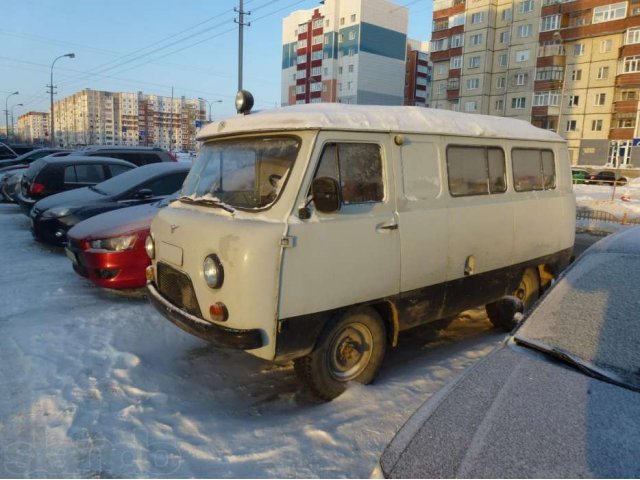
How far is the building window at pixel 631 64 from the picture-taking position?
46844 millimetres

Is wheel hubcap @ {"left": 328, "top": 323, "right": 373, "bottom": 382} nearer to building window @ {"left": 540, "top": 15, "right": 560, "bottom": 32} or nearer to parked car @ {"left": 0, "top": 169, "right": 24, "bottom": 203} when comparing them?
parked car @ {"left": 0, "top": 169, "right": 24, "bottom": 203}

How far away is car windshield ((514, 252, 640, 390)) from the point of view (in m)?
2.43

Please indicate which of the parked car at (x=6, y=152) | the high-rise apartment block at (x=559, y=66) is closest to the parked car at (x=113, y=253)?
the parked car at (x=6, y=152)

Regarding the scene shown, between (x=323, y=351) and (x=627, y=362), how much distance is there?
2.00 meters

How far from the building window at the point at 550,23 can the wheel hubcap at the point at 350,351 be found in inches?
2325

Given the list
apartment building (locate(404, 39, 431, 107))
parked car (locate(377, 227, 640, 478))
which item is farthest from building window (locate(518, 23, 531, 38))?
parked car (locate(377, 227, 640, 478))

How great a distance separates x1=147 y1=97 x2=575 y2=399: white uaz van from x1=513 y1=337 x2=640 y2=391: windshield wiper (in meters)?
0.97

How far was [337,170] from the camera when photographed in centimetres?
368

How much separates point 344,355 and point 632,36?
2255 inches

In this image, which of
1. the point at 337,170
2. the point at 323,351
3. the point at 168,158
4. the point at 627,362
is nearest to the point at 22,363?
the point at 323,351

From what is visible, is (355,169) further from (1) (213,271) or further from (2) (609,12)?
(2) (609,12)

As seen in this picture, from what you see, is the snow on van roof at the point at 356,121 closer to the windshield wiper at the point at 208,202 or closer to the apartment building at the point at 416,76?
the windshield wiper at the point at 208,202

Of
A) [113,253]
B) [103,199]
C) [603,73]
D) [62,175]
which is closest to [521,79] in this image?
[603,73]

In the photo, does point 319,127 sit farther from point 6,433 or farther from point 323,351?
point 6,433
